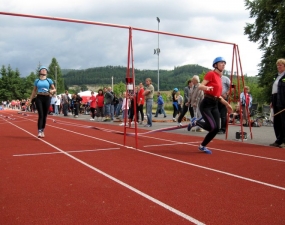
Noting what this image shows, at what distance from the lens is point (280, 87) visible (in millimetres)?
8945

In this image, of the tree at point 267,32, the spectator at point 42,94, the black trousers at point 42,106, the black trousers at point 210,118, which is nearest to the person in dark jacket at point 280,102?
the black trousers at point 210,118

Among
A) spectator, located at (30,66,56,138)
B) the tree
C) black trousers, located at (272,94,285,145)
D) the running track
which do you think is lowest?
the running track

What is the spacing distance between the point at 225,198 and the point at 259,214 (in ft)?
2.04

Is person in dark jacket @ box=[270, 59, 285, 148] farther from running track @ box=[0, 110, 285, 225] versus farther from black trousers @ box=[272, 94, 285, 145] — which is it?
running track @ box=[0, 110, 285, 225]

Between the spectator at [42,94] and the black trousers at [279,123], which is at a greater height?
the spectator at [42,94]

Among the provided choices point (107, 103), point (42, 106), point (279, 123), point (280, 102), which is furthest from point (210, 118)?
point (107, 103)

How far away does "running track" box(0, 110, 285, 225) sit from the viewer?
3748 millimetres

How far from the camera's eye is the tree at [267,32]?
3178 cm

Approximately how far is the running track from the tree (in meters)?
25.8

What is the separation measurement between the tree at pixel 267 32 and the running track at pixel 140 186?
2577 cm

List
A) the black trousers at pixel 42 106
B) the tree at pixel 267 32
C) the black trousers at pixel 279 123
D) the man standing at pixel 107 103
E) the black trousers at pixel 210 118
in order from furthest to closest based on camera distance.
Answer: the tree at pixel 267 32
the man standing at pixel 107 103
the black trousers at pixel 42 106
the black trousers at pixel 279 123
the black trousers at pixel 210 118

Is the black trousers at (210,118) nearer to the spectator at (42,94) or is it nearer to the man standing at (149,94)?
the spectator at (42,94)

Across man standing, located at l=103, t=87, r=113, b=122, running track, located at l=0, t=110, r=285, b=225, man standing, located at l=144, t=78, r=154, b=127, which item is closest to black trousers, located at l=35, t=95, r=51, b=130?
running track, located at l=0, t=110, r=285, b=225

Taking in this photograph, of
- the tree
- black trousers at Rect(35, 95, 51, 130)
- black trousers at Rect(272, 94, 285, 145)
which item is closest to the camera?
black trousers at Rect(272, 94, 285, 145)
